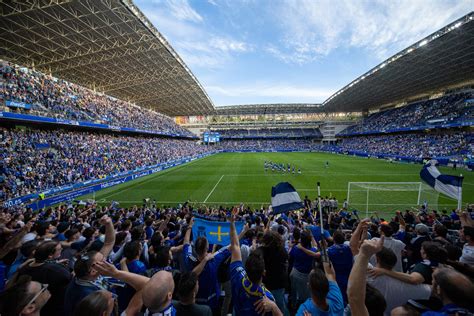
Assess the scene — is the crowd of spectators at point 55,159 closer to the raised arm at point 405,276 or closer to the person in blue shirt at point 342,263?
the person in blue shirt at point 342,263

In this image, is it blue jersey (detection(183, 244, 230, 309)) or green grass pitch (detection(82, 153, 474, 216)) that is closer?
blue jersey (detection(183, 244, 230, 309))

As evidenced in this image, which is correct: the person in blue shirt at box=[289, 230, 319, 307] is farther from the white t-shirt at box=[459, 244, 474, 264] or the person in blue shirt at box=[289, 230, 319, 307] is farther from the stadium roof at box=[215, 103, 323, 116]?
the stadium roof at box=[215, 103, 323, 116]

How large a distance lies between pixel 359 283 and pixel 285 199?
510cm

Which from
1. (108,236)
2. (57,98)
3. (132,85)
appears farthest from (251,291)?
(132,85)

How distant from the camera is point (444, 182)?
27.7 ft

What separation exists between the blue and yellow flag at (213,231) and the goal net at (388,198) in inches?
472

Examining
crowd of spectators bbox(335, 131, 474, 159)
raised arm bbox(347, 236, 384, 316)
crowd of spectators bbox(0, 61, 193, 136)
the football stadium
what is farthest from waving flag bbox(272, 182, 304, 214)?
crowd of spectators bbox(335, 131, 474, 159)

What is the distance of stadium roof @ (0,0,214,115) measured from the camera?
18.4m

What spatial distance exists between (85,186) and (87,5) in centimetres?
1676

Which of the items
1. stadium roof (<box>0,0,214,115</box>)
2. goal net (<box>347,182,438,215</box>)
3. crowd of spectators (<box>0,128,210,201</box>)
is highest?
stadium roof (<box>0,0,214,115</box>)

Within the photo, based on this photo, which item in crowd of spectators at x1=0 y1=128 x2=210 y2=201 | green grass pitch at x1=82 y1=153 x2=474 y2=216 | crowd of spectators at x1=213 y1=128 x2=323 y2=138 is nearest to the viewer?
green grass pitch at x1=82 y1=153 x2=474 y2=216

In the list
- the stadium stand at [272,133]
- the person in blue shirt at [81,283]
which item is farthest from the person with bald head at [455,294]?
the stadium stand at [272,133]

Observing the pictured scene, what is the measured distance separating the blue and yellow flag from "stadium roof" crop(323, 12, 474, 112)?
114 feet

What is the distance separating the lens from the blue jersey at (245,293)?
2203 millimetres
